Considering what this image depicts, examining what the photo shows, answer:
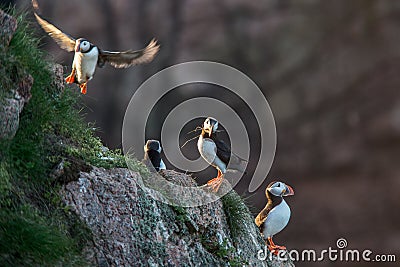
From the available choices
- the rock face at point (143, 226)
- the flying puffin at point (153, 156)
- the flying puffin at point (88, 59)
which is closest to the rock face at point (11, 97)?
the rock face at point (143, 226)

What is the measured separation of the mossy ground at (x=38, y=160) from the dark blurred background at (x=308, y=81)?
6.91 meters

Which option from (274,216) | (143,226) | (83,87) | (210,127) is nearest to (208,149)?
(210,127)

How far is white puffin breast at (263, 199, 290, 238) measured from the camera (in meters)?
6.24

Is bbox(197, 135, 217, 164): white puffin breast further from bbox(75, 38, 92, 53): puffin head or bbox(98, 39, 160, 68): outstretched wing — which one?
bbox(75, 38, 92, 53): puffin head

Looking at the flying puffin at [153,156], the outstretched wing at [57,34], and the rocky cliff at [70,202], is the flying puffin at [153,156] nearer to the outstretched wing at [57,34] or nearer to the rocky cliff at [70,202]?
the rocky cliff at [70,202]

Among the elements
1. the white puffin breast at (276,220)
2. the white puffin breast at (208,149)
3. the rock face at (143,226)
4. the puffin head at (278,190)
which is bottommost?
the rock face at (143,226)

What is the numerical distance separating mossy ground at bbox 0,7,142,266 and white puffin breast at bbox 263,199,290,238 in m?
1.39

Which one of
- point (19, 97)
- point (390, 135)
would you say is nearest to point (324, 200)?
point (390, 135)

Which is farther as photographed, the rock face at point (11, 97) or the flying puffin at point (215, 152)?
the flying puffin at point (215, 152)

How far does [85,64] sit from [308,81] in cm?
634

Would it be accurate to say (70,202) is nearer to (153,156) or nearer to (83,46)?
(153,156)

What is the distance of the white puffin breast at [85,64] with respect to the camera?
6801mm

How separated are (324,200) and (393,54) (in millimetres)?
2372

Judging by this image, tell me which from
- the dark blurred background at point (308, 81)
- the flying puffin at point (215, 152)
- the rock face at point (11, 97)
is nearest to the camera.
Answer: the rock face at point (11, 97)
